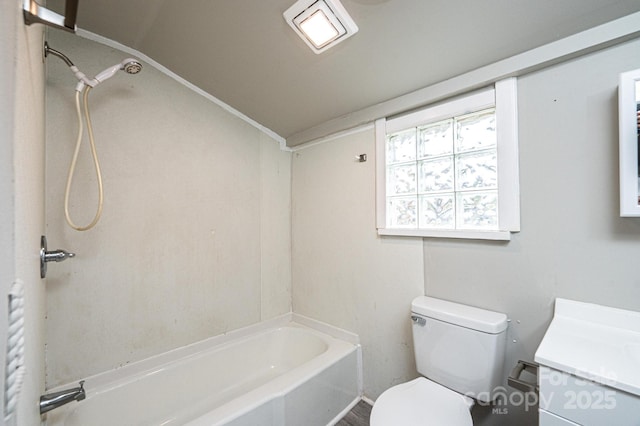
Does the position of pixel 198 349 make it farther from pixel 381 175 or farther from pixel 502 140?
pixel 502 140

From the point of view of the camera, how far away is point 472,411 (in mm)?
1395

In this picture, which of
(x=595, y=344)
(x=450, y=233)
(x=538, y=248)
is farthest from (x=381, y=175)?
(x=595, y=344)

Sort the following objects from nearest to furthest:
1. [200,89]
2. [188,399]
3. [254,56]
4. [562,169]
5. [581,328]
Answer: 1. [581,328]
2. [562,169]
3. [254,56]
4. [188,399]
5. [200,89]

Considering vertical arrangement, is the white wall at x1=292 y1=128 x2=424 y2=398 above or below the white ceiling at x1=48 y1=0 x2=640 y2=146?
below

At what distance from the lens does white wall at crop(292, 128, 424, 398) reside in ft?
5.48

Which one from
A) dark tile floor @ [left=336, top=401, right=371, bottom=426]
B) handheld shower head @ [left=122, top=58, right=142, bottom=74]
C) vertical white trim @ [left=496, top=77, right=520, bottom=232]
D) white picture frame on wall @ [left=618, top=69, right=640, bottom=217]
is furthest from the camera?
dark tile floor @ [left=336, top=401, right=371, bottom=426]

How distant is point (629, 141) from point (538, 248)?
1.66ft

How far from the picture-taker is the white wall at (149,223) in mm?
1364

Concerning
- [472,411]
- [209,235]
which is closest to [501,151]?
[472,411]

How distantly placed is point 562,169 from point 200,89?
217cm

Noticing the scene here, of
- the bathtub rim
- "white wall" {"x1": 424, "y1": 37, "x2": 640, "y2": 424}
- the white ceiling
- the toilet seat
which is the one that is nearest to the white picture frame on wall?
"white wall" {"x1": 424, "y1": 37, "x2": 640, "y2": 424}

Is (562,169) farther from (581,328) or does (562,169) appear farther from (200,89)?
(200,89)

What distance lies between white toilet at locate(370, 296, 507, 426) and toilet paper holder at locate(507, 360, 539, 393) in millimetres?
75

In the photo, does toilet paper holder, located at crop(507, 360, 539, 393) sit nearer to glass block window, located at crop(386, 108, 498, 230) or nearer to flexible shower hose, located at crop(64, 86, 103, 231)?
glass block window, located at crop(386, 108, 498, 230)
